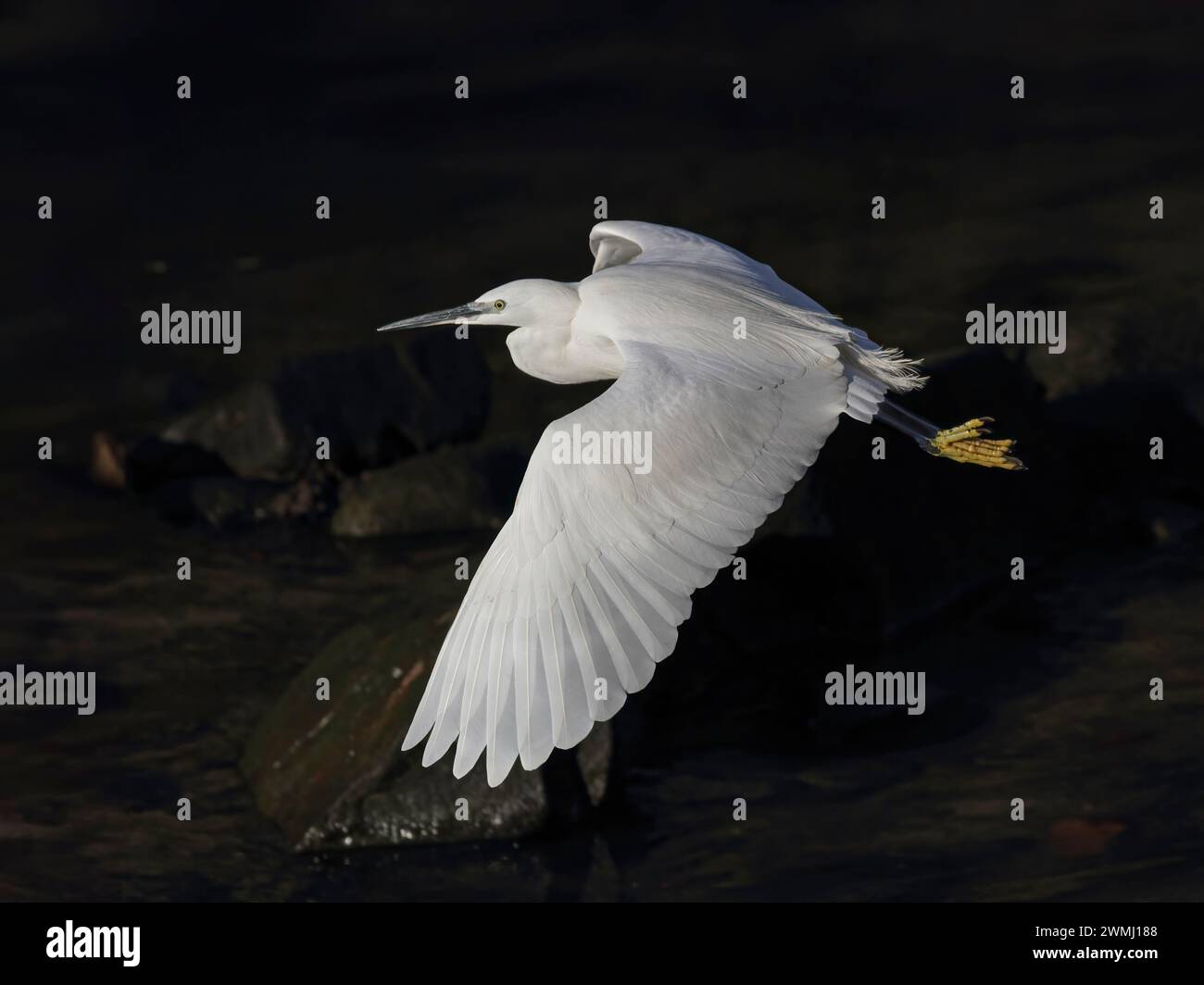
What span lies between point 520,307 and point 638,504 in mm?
1513

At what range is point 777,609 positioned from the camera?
880cm

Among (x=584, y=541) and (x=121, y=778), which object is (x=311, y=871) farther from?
(x=584, y=541)

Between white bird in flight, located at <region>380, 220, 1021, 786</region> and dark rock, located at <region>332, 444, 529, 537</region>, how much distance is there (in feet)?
14.6

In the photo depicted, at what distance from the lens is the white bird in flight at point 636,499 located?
184 inches
